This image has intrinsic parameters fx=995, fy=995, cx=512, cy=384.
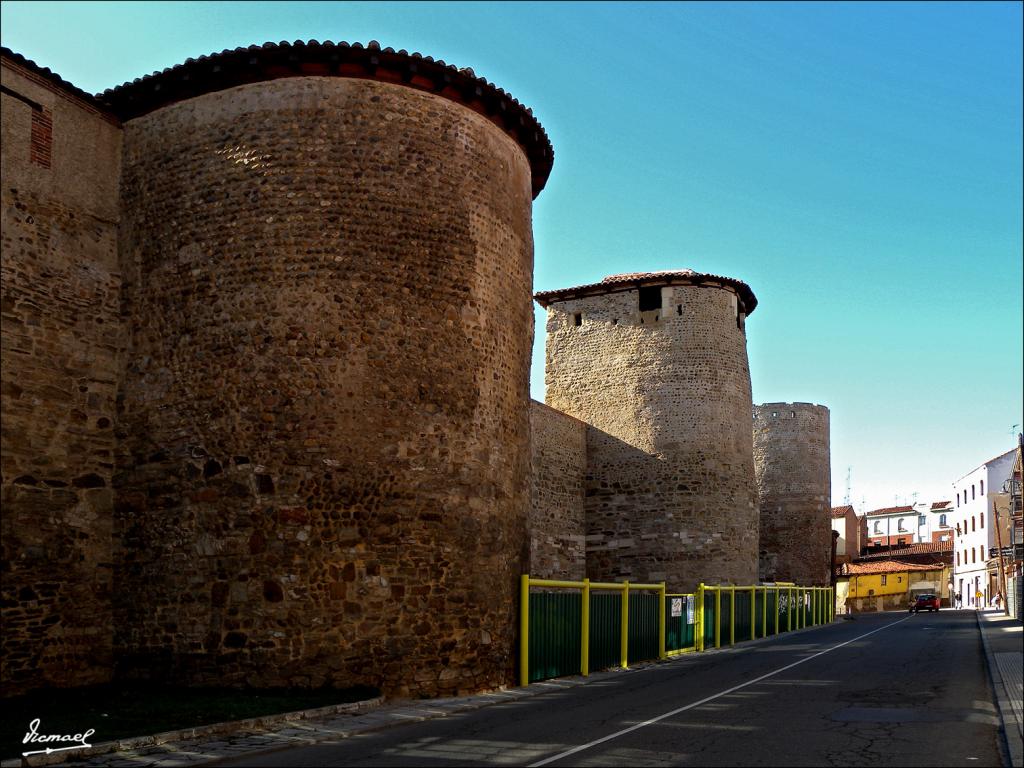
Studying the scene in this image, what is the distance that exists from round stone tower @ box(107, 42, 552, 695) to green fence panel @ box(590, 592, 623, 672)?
3.13 m

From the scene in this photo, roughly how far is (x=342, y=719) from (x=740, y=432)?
2159 cm

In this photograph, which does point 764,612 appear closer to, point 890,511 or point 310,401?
point 310,401

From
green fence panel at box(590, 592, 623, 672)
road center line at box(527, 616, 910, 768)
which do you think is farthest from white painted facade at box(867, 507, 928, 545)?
road center line at box(527, 616, 910, 768)

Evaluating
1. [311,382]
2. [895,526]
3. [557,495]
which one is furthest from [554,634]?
[895,526]

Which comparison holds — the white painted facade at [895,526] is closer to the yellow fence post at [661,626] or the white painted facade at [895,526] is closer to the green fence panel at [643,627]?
the yellow fence post at [661,626]

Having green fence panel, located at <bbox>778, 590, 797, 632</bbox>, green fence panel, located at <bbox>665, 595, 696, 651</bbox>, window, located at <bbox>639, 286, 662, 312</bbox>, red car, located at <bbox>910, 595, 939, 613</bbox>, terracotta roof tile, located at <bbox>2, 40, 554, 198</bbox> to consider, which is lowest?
red car, located at <bbox>910, 595, 939, 613</bbox>

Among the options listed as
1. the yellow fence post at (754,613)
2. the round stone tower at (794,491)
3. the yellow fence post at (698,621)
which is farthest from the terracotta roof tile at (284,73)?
the round stone tower at (794,491)

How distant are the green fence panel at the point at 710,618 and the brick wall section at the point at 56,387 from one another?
1531 centimetres

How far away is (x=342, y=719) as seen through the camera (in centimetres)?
1084

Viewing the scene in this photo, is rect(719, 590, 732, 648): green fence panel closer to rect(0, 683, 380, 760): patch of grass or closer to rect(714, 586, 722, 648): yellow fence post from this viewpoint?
rect(714, 586, 722, 648): yellow fence post

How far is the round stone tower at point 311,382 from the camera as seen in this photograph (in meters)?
12.4

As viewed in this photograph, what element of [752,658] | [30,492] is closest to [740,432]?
[752,658]

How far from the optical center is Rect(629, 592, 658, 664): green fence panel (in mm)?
18969

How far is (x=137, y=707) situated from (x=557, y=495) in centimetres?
1727
